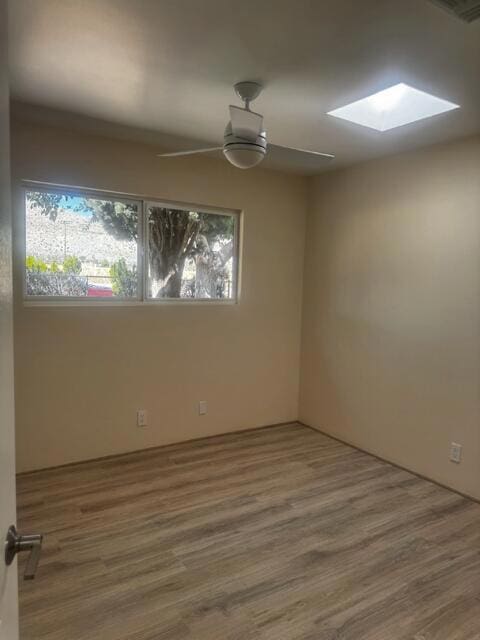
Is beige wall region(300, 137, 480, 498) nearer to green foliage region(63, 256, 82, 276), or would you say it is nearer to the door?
green foliage region(63, 256, 82, 276)

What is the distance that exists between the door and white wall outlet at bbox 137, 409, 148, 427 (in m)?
2.78

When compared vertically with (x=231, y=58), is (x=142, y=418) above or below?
below

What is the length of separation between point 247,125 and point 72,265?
1849mm

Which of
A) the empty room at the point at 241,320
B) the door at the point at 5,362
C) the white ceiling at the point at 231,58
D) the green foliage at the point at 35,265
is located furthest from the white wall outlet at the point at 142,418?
the door at the point at 5,362

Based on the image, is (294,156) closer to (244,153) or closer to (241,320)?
(244,153)

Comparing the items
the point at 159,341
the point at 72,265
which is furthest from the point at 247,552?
the point at 72,265

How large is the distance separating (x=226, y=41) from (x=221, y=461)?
2882 millimetres

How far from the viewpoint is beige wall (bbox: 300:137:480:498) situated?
3.04 metres

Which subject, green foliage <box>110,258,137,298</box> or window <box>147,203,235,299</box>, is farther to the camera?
window <box>147,203,235,299</box>

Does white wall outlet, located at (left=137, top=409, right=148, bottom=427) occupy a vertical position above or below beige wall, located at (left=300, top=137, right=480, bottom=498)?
below

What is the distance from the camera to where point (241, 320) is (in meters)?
4.11

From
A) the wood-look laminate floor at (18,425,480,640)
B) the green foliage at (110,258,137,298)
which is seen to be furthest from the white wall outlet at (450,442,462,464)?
the green foliage at (110,258,137,298)

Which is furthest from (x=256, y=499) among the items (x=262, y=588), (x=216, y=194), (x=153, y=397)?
(x=216, y=194)

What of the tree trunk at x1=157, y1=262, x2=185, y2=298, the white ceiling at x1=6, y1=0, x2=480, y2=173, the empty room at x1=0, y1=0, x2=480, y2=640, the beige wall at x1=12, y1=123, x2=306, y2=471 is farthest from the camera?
the tree trunk at x1=157, y1=262, x2=185, y2=298
